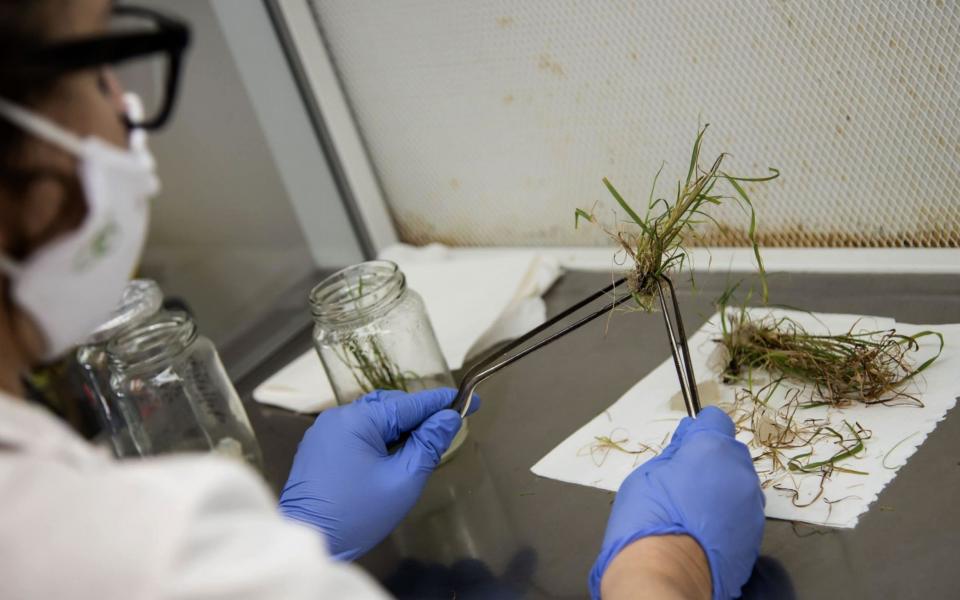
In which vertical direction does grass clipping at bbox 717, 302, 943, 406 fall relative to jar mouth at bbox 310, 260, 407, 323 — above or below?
below

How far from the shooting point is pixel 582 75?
5.08 ft

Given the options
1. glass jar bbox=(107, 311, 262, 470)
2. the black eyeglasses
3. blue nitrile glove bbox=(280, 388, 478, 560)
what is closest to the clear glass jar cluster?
glass jar bbox=(107, 311, 262, 470)

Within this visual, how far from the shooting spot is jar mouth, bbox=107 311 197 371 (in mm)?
1339

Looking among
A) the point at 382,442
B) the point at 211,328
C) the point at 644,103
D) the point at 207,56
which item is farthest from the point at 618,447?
the point at 207,56

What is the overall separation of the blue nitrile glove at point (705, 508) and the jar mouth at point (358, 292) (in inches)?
18.8

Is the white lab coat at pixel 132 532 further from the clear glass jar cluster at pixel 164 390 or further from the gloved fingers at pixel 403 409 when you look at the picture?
the clear glass jar cluster at pixel 164 390

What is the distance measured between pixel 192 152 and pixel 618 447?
3.60ft

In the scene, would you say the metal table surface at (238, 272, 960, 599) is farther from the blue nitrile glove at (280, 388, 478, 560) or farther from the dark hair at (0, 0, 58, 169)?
the dark hair at (0, 0, 58, 169)

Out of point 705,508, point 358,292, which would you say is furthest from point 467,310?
point 705,508

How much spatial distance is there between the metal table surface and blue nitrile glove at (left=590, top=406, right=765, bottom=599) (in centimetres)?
5

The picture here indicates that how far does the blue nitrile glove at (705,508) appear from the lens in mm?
910

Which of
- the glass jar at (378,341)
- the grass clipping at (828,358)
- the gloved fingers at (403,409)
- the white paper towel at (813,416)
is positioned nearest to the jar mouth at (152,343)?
the glass jar at (378,341)

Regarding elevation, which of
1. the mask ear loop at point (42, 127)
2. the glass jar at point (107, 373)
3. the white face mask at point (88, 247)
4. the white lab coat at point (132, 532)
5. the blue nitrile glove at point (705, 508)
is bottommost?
the blue nitrile glove at point (705, 508)

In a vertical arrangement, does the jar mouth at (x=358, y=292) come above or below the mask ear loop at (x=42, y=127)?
below
